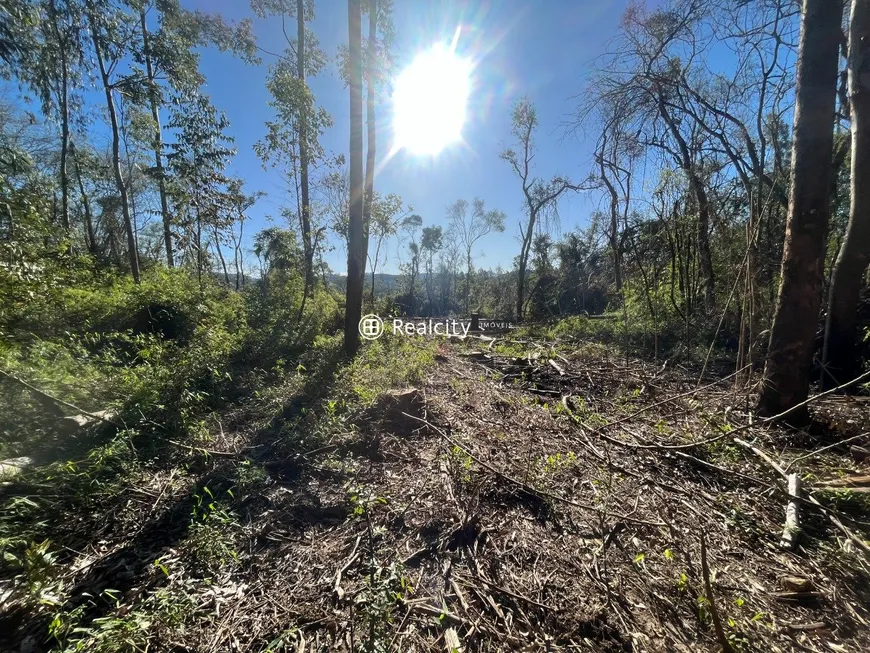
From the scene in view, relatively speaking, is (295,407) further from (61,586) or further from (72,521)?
(61,586)

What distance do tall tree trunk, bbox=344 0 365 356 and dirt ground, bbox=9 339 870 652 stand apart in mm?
3056

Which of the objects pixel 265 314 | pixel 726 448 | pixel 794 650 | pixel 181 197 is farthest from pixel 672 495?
pixel 181 197

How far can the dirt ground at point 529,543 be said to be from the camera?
1344mm

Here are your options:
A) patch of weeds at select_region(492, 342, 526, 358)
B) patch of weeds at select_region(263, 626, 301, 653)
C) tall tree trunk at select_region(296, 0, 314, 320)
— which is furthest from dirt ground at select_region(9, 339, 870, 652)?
tall tree trunk at select_region(296, 0, 314, 320)

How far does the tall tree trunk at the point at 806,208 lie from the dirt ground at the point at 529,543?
461mm

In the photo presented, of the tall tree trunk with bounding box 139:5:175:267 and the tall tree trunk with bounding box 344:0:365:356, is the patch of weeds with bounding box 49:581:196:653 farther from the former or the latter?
the tall tree trunk with bounding box 139:5:175:267

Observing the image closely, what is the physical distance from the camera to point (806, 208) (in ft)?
8.86

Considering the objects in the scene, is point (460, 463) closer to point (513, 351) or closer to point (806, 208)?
point (806, 208)

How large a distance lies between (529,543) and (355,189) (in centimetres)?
572

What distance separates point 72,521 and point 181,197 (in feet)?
38.5

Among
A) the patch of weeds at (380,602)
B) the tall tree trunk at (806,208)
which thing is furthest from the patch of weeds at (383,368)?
the tall tree trunk at (806,208)

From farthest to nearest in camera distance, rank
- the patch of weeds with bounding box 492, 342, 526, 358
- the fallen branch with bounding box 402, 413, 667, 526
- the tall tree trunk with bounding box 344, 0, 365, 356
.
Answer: the patch of weeds with bounding box 492, 342, 526, 358 < the tall tree trunk with bounding box 344, 0, 365, 356 < the fallen branch with bounding box 402, 413, 667, 526

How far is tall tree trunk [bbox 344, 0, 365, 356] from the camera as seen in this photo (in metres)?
5.50

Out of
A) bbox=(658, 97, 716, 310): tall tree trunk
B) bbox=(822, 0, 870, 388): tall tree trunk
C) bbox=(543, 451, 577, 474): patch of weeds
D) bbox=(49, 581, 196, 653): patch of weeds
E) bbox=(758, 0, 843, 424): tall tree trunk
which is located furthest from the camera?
bbox=(658, 97, 716, 310): tall tree trunk
